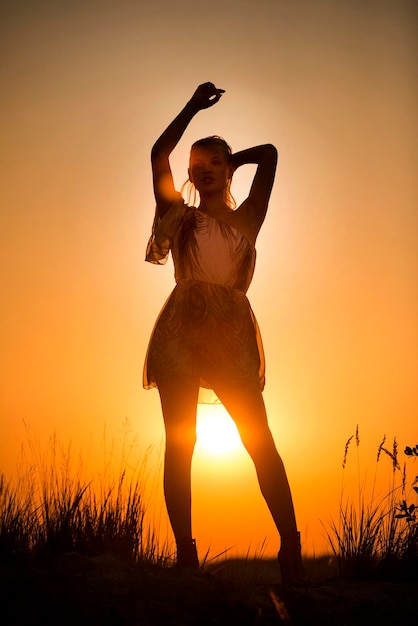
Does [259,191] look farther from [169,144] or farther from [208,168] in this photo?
[169,144]

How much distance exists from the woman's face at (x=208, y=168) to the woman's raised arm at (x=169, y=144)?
20 centimetres

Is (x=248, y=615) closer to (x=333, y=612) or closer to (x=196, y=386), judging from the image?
(x=333, y=612)

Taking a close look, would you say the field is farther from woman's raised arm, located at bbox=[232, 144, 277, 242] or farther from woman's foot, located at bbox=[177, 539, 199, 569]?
woman's raised arm, located at bbox=[232, 144, 277, 242]

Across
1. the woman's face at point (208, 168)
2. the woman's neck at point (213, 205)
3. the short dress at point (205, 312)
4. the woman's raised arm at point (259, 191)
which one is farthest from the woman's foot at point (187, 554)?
the woman's face at point (208, 168)

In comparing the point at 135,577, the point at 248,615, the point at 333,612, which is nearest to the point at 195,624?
the point at 248,615

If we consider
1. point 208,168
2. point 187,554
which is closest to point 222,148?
point 208,168

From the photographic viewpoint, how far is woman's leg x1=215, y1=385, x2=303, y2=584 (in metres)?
3.69

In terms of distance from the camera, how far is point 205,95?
4137 mm

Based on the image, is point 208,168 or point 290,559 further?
point 208,168

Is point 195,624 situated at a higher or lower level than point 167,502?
lower

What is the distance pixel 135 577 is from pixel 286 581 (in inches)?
33.4

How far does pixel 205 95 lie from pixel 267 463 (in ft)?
6.73

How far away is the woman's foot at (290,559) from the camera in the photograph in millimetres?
3645

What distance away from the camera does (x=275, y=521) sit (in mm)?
3746
